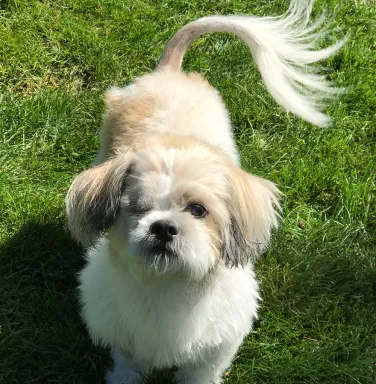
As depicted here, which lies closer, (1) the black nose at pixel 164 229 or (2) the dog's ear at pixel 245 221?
Answer: (1) the black nose at pixel 164 229

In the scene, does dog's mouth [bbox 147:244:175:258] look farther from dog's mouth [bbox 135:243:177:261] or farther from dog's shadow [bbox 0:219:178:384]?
dog's shadow [bbox 0:219:178:384]

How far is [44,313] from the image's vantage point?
383cm

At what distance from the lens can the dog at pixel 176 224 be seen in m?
2.72

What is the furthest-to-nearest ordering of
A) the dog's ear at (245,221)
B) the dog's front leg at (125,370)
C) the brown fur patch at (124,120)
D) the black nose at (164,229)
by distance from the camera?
the brown fur patch at (124,120)
the dog's front leg at (125,370)
the dog's ear at (245,221)
the black nose at (164,229)

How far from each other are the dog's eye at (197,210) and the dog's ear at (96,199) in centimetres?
34

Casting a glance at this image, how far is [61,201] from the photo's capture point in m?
4.29

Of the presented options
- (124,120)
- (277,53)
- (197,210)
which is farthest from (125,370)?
(277,53)

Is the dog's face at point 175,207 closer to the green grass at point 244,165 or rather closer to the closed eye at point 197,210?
the closed eye at point 197,210

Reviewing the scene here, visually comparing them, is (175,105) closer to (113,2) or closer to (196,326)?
(196,326)

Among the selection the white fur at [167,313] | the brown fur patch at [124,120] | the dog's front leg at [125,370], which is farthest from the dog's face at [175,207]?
the dog's front leg at [125,370]

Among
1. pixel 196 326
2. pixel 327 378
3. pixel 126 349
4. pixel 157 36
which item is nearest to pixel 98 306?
pixel 126 349

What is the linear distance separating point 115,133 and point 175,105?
1.29 ft

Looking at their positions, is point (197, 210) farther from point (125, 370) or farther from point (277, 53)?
point (277, 53)

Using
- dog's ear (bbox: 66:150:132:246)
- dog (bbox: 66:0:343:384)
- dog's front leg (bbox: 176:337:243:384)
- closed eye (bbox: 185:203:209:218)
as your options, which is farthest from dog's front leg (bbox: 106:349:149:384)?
closed eye (bbox: 185:203:209:218)
